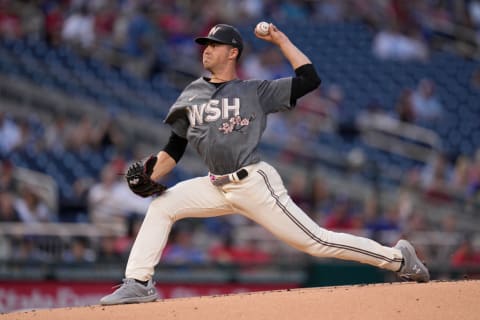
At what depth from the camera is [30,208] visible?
11219 millimetres

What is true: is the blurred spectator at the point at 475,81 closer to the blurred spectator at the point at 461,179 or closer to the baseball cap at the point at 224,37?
the blurred spectator at the point at 461,179

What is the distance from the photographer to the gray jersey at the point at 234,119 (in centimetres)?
644

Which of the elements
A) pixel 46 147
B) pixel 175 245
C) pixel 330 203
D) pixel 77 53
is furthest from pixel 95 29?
pixel 175 245

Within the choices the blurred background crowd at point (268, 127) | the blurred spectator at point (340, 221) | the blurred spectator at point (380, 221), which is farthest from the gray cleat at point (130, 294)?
the blurred spectator at point (380, 221)

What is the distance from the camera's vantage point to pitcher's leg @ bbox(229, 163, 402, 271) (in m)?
6.42

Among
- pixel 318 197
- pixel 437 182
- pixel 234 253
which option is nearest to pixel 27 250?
pixel 234 253

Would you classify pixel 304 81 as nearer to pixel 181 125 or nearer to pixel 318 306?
pixel 181 125

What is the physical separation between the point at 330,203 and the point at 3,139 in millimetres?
4044

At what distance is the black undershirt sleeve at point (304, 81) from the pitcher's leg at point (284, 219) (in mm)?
498

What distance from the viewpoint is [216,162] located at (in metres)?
6.50

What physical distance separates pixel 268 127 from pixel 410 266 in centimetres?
806

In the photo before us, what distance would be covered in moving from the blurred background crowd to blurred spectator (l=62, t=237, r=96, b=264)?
0.07ft

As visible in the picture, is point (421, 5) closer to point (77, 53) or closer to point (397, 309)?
point (77, 53)

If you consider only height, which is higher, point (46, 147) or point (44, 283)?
point (46, 147)
